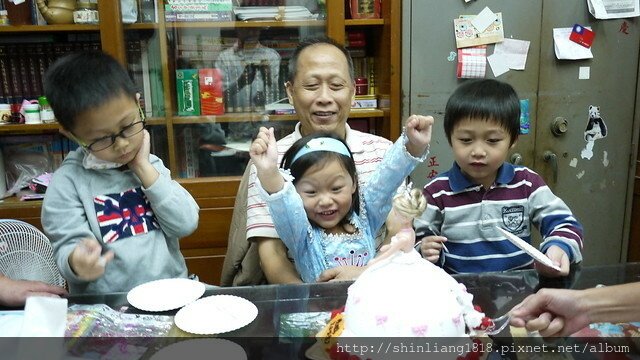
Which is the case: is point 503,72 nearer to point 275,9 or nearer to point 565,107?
point 565,107

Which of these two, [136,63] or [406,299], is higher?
[136,63]

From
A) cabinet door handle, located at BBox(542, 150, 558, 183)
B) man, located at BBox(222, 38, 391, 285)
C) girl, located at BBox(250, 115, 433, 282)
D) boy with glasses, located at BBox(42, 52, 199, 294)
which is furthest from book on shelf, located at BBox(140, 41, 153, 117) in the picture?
cabinet door handle, located at BBox(542, 150, 558, 183)

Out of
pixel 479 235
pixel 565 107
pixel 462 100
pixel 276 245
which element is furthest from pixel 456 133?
pixel 565 107

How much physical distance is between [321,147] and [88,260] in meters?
0.59

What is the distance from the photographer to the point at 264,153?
3.63 feet

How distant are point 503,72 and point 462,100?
3.81ft

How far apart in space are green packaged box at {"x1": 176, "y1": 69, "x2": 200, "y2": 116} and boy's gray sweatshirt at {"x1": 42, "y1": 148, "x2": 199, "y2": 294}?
1335 millimetres

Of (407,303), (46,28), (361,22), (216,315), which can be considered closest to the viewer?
(407,303)

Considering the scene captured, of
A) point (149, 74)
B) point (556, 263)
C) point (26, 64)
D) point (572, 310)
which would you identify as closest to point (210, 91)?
point (149, 74)

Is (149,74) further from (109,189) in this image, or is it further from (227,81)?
(109,189)

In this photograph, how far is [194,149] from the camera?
2.65m

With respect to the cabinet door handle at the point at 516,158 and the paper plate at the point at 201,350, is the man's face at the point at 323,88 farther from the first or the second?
the cabinet door handle at the point at 516,158

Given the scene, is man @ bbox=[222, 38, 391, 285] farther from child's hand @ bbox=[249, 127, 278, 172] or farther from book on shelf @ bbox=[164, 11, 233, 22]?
book on shelf @ bbox=[164, 11, 233, 22]

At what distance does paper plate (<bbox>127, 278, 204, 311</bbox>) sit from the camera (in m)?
0.97
